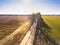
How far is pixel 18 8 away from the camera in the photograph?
5270 mm

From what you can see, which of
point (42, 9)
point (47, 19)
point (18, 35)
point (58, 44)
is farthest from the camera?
point (47, 19)

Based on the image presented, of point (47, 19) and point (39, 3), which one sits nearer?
point (39, 3)

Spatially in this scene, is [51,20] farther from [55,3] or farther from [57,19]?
[55,3]

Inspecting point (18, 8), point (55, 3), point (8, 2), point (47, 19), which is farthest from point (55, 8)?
point (47, 19)

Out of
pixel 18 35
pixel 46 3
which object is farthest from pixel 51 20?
pixel 18 35

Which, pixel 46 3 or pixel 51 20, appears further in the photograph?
pixel 51 20

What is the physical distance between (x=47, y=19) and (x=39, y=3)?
348 centimetres

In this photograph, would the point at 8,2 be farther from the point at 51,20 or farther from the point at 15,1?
the point at 51,20

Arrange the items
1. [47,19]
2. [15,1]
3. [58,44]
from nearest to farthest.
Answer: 1. [58,44]
2. [15,1]
3. [47,19]

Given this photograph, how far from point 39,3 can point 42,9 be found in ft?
1.46

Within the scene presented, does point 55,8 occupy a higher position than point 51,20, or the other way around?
point 55,8

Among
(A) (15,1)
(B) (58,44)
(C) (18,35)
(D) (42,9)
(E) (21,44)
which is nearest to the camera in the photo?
(E) (21,44)

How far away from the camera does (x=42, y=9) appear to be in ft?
18.1

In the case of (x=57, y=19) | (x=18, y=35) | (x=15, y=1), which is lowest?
(x=57, y=19)
